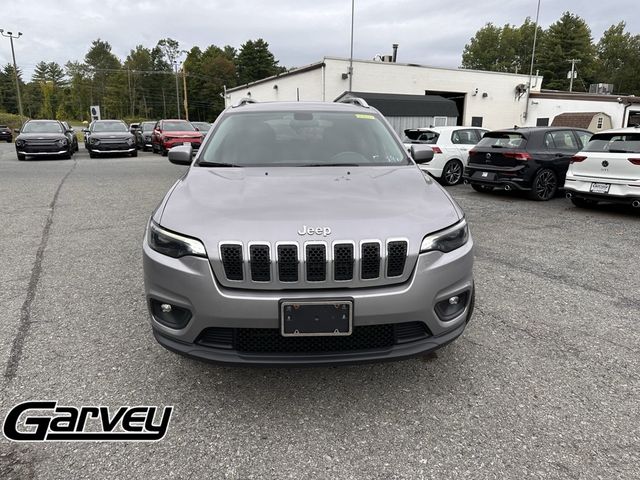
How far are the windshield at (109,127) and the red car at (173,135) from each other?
1588 mm

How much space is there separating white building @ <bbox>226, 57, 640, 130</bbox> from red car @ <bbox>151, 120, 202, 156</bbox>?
8.44 metres

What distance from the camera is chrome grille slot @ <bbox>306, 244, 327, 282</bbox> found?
7.68ft

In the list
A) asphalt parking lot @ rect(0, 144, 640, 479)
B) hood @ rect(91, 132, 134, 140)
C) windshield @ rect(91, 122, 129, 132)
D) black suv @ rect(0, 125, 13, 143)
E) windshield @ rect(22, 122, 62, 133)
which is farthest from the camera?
black suv @ rect(0, 125, 13, 143)

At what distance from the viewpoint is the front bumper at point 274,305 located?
2.32m

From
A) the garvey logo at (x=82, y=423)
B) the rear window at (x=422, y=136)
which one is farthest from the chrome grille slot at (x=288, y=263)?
the rear window at (x=422, y=136)

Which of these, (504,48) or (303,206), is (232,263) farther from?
(504,48)

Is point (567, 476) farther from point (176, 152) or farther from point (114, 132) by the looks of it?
point (114, 132)

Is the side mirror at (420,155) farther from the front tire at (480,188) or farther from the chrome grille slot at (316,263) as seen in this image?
the front tire at (480,188)

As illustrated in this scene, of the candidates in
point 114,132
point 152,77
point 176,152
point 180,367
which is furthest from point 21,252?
point 152,77

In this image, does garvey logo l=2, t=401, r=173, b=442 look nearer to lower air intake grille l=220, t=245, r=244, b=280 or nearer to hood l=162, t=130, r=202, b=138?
lower air intake grille l=220, t=245, r=244, b=280

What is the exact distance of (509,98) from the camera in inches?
1292

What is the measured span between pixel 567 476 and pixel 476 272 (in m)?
3.06

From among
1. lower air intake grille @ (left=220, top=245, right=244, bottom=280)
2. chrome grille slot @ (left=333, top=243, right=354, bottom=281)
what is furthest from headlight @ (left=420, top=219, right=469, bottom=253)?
lower air intake grille @ (left=220, top=245, right=244, bottom=280)

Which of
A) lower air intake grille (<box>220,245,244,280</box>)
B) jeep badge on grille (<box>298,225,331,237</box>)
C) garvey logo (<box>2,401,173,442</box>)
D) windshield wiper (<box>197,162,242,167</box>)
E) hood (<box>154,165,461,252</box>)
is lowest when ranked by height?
→ garvey logo (<box>2,401,173,442</box>)
